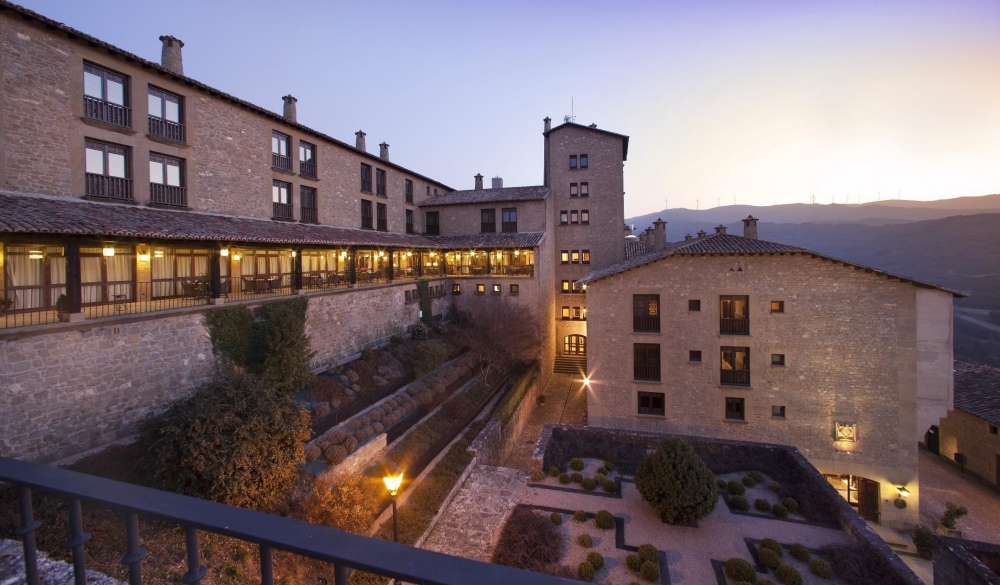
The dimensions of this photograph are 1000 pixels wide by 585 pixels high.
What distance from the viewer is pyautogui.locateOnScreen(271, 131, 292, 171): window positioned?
2239 cm

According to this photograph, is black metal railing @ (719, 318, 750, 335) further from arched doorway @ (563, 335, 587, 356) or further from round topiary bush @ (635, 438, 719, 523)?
arched doorway @ (563, 335, 587, 356)

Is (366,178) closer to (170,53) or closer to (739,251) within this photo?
(170,53)

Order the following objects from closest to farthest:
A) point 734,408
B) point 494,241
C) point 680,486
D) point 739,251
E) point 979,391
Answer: point 680,486 < point 739,251 < point 734,408 < point 979,391 < point 494,241

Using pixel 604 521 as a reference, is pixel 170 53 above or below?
above

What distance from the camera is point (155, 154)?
16.9 m

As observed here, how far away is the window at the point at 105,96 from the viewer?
1478cm

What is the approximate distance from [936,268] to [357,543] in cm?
9240

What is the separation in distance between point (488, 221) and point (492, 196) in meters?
2.08

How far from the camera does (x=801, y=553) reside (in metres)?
11.6

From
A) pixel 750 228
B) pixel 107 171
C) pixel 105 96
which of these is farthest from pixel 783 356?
pixel 105 96

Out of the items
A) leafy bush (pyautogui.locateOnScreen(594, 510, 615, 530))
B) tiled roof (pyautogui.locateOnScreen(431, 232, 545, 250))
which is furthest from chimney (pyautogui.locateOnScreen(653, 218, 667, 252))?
leafy bush (pyautogui.locateOnScreen(594, 510, 615, 530))

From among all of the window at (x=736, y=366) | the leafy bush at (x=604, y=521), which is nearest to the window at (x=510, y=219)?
the window at (x=736, y=366)

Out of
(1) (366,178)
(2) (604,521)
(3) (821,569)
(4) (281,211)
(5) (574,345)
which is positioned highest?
(1) (366,178)

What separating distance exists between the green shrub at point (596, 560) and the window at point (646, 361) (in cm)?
1053
